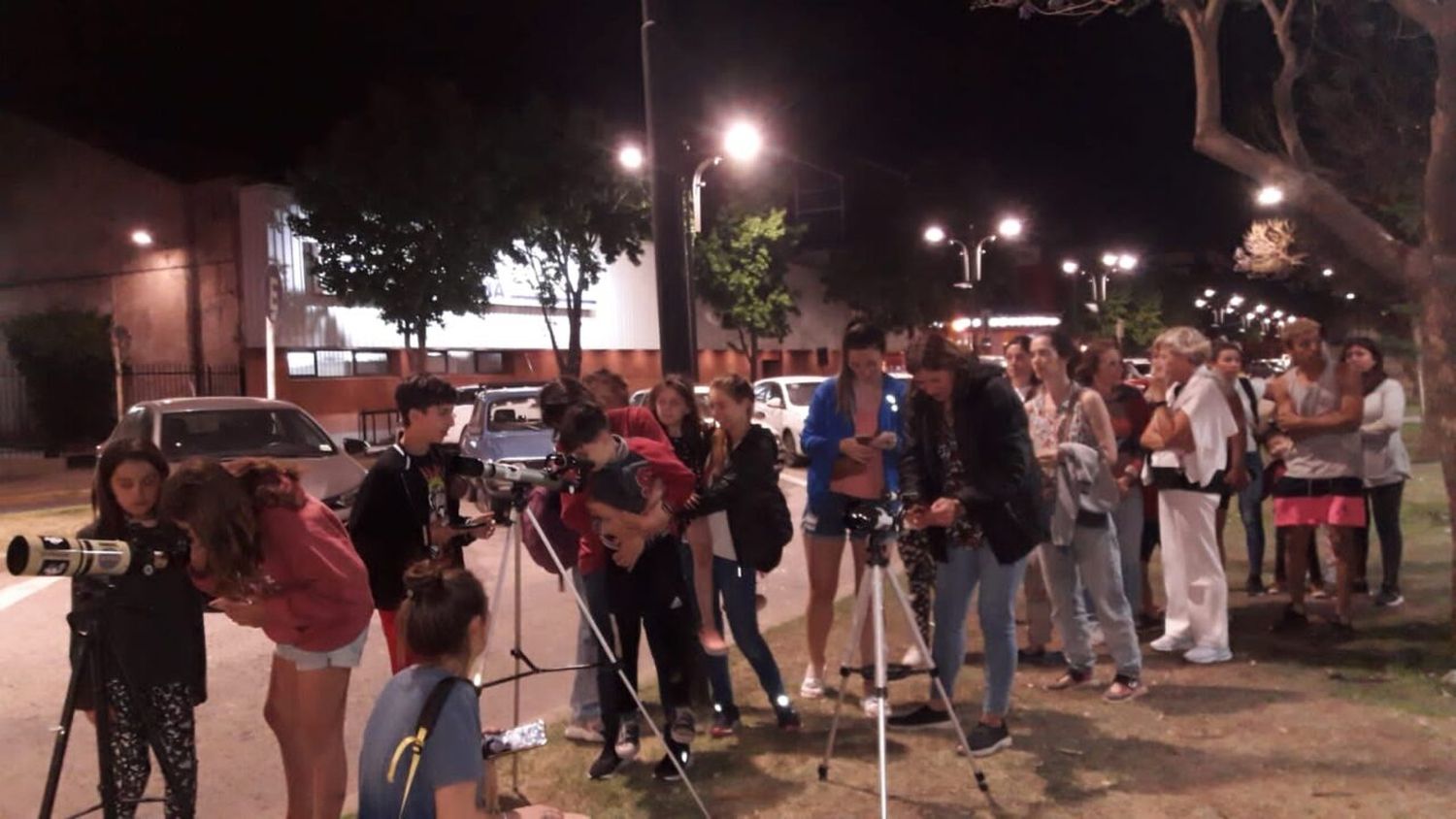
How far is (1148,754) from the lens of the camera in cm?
475

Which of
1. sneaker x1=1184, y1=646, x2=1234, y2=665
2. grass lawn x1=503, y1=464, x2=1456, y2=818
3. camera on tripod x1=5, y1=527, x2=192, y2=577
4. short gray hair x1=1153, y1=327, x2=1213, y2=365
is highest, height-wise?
short gray hair x1=1153, y1=327, x2=1213, y2=365

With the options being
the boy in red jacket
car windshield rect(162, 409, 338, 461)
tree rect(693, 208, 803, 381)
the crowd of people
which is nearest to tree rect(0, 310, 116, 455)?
car windshield rect(162, 409, 338, 461)

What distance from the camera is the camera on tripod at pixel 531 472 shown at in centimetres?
418

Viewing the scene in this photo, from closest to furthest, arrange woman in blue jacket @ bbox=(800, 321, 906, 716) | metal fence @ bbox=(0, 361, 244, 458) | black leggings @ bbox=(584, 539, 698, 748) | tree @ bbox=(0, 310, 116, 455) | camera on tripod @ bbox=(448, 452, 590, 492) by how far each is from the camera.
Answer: camera on tripod @ bbox=(448, 452, 590, 492) < black leggings @ bbox=(584, 539, 698, 748) < woman in blue jacket @ bbox=(800, 321, 906, 716) < tree @ bbox=(0, 310, 116, 455) < metal fence @ bbox=(0, 361, 244, 458)

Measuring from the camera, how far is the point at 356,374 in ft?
97.3

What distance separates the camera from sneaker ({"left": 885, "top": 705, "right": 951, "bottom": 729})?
518cm

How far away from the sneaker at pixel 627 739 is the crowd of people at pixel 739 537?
0.01 meters

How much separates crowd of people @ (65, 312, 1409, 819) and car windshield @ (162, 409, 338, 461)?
658cm

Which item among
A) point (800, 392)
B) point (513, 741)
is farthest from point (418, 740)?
point (800, 392)

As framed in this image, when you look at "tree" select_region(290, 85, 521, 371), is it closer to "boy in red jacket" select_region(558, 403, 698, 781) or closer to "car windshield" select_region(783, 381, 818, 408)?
"car windshield" select_region(783, 381, 818, 408)

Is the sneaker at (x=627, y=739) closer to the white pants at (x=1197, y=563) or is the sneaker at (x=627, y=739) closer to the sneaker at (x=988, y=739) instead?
the sneaker at (x=988, y=739)

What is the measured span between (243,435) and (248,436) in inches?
2.1

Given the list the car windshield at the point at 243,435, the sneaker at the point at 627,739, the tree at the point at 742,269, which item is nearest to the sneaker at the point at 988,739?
the sneaker at the point at 627,739

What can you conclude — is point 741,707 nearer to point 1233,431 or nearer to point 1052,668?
point 1052,668
